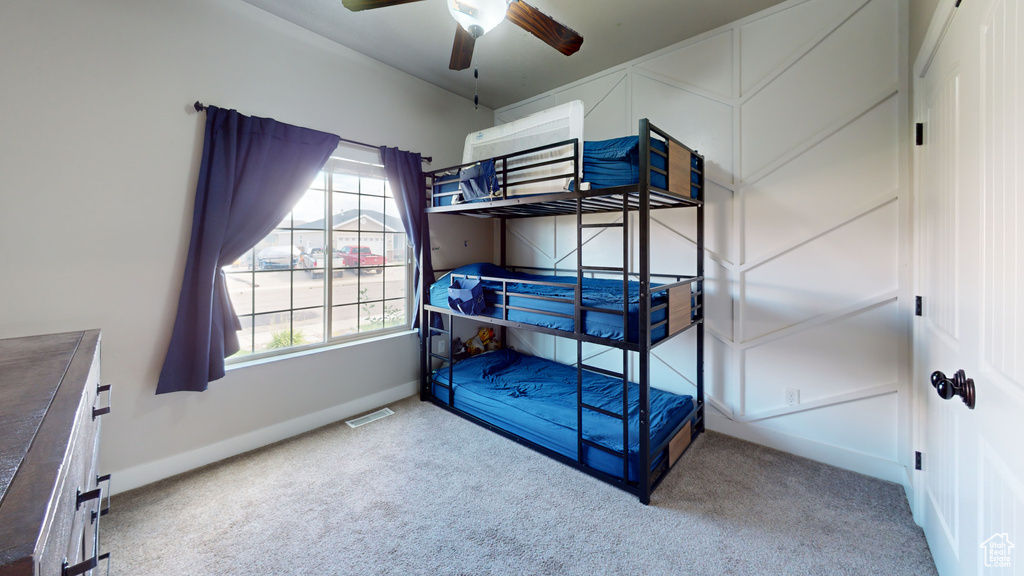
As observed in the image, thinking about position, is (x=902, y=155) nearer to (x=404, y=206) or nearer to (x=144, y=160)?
(x=404, y=206)

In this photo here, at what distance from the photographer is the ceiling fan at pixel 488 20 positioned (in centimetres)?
149

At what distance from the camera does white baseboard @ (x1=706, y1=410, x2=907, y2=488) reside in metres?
2.17

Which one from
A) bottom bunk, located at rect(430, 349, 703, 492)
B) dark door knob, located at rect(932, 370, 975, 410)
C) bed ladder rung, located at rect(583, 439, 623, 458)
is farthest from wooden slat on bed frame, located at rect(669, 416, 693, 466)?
dark door knob, located at rect(932, 370, 975, 410)

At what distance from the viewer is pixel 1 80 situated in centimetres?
175

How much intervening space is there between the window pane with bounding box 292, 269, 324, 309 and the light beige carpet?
1.03 meters

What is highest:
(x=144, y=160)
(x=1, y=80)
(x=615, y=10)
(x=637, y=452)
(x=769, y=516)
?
(x=615, y=10)

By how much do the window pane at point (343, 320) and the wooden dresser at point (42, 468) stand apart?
1788 millimetres

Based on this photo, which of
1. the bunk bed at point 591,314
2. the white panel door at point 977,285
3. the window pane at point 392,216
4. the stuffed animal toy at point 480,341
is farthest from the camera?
the stuffed animal toy at point 480,341

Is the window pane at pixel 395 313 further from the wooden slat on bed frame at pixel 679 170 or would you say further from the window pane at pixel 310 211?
the wooden slat on bed frame at pixel 679 170

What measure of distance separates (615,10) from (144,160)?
2903 mm

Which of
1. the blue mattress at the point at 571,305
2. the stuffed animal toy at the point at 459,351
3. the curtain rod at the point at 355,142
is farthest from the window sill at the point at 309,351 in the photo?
the curtain rod at the point at 355,142

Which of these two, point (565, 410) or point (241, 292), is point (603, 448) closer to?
point (565, 410)

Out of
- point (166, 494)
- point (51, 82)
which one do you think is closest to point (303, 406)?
point (166, 494)

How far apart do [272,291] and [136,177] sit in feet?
3.17
